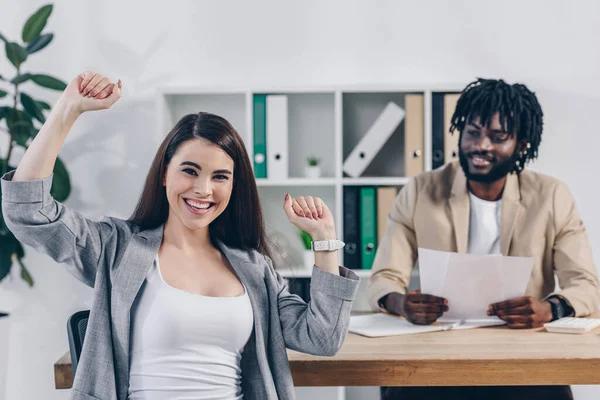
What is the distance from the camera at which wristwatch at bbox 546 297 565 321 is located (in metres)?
2.07

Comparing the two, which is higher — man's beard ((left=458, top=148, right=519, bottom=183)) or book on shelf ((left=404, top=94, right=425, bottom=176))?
book on shelf ((left=404, top=94, right=425, bottom=176))

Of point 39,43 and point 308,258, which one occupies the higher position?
point 39,43

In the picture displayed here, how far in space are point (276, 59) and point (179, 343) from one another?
2163 mm

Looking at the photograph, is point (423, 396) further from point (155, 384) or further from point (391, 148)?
point (391, 148)

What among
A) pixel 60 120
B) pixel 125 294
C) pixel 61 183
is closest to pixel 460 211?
pixel 125 294

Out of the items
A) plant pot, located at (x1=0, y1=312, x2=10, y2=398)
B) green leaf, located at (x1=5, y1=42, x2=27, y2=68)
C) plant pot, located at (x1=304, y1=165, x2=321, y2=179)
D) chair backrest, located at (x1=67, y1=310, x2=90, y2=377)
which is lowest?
plant pot, located at (x1=0, y1=312, x2=10, y2=398)

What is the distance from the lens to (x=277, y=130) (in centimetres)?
306

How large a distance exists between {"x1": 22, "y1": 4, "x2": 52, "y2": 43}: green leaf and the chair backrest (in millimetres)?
1881

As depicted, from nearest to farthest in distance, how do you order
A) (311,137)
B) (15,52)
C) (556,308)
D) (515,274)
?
(515,274) < (556,308) < (15,52) < (311,137)

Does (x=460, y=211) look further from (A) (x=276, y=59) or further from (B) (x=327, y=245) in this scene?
(A) (x=276, y=59)

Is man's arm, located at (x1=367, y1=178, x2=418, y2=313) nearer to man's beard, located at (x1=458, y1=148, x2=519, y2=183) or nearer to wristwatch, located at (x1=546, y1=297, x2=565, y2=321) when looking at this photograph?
man's beard, located at (x1=458, y1=148, x2=519, y2=183)

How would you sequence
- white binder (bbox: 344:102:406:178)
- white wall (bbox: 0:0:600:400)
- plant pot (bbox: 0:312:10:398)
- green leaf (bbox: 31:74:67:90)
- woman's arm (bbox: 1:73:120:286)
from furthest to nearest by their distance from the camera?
plant pot (bbox: 0:312:10:398) < white wall (bbox: 0:0:600:400) < white binder (bbox: 344:102:406:178) < green leaf (bbox: 31:74:67:90) < woman's arm (bbox: 1:73:120:286)

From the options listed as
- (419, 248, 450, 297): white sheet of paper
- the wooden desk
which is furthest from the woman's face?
(419, 248, 450, 297): white sheet of paper

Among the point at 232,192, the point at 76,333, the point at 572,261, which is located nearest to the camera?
the point at 76,333
